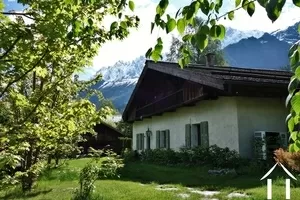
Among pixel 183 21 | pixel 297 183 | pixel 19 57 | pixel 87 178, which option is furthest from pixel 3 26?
pixel 297 183

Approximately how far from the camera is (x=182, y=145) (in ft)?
63.9

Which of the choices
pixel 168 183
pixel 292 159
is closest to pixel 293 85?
pixel 292 159

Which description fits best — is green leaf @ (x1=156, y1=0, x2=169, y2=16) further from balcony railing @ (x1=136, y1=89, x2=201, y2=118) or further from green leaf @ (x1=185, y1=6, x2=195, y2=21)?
balcony railing @ (x1=136, y1=89, x2=201, y2=118)

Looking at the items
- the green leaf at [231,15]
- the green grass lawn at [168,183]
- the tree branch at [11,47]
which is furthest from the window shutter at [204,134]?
the green leaf at [231,15]

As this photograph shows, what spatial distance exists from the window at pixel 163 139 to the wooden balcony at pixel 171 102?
1.34 m

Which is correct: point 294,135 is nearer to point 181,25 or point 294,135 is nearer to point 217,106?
point 181,25

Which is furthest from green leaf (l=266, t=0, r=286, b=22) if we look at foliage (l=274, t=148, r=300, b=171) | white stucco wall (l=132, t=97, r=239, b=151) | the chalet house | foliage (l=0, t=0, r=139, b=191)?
white stucco wall (l=132, t=97, r=239, b=151)

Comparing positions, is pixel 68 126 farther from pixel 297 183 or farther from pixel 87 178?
pixel 297 183

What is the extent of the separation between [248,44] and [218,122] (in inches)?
6744

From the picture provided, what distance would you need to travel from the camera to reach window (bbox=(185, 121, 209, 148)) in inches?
672

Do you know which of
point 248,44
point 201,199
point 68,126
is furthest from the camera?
point 248,44

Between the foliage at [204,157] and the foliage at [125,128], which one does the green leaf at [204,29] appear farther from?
the foliage at [125,128]

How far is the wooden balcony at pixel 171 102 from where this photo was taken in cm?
1673

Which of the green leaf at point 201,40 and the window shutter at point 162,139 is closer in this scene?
the green leaf at point 201,40
